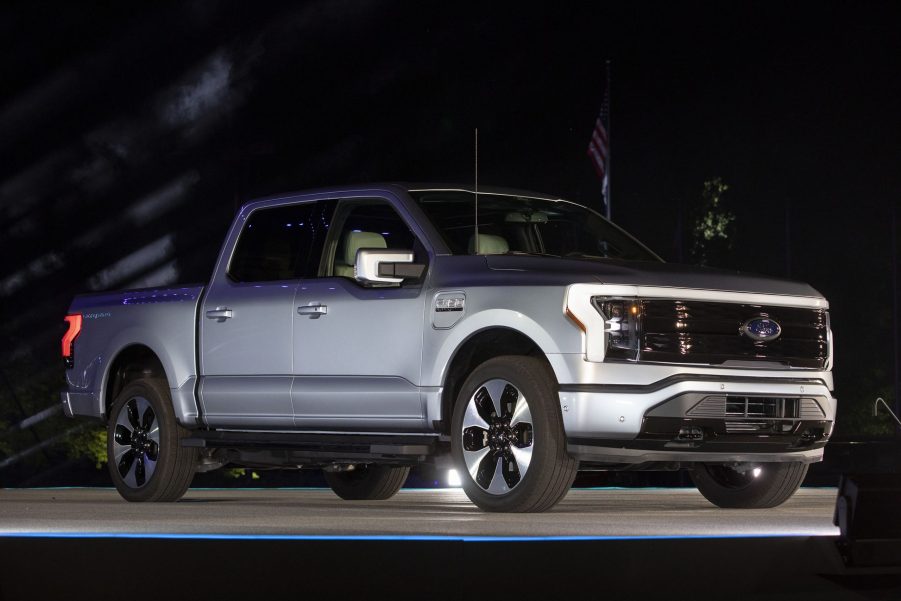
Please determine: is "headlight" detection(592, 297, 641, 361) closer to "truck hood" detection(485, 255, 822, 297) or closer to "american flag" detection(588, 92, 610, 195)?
"truck hood" detection(485, 255, 822, 297)

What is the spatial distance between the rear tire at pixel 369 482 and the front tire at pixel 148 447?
4.47 ft

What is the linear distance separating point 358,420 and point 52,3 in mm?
82623

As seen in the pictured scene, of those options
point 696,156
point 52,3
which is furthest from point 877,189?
point 52,3

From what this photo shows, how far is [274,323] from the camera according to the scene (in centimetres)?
1063

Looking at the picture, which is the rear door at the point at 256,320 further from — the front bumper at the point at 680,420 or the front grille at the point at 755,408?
the front grille at the point at 755,408

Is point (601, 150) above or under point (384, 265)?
above

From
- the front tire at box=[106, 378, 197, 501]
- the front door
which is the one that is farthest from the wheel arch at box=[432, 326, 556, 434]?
the front tire at box=[106, 378, 197, 501]

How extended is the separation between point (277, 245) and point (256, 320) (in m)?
0.59

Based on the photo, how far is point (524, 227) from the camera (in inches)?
420

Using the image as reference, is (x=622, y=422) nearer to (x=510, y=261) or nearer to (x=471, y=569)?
(x=510, y=261)

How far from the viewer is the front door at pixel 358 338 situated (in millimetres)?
9719

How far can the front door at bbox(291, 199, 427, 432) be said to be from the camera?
9719 millimetres

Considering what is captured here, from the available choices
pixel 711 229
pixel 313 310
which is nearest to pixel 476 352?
pixel 313 310

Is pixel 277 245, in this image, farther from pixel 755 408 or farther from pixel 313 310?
pixel 755 408
